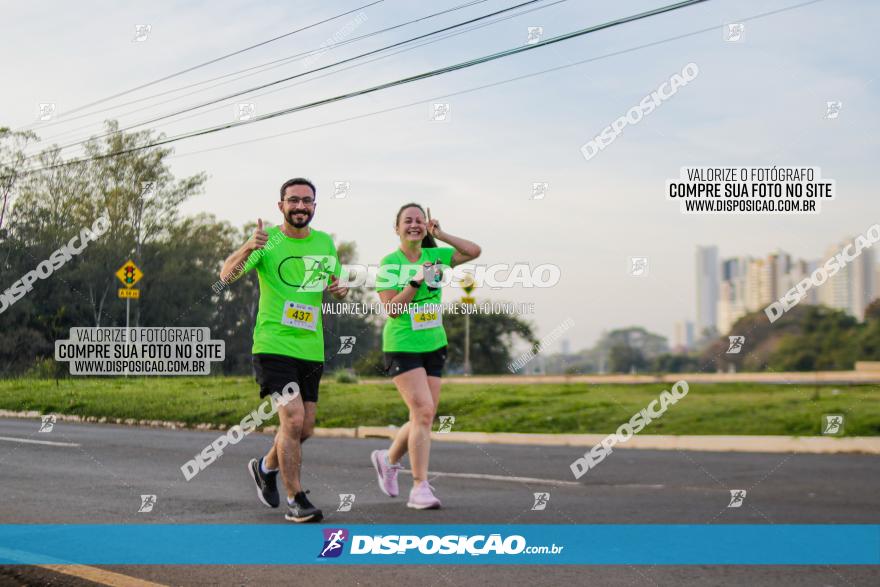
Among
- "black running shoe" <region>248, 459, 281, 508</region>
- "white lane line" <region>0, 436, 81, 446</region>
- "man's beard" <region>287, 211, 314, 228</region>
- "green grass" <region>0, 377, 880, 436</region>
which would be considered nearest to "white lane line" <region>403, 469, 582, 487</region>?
"black running shoe" <region>248, 459, 281, 508</region>

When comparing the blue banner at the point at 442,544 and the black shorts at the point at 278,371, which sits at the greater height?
the black shorts at the point at 278,371

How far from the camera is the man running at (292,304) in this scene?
6.57 metres

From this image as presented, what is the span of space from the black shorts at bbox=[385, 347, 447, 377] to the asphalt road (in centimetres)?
105

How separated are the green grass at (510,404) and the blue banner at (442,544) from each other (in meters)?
8.94

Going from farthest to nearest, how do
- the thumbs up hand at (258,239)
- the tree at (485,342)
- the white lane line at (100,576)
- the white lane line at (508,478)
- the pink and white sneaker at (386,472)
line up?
1. the tree at (485,342)
2. the white lane line at (508,478)
3. the pink and white sneaker at (386,472)
4. the thumbs up hand at (258,239)
5. the white lane line at (100,576)

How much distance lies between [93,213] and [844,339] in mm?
22491

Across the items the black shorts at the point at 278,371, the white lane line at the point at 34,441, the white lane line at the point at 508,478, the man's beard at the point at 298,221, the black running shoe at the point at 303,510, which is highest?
the man's beard at the point at 298,221

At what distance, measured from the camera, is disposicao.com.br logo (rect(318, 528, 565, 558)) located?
5727 millimetres

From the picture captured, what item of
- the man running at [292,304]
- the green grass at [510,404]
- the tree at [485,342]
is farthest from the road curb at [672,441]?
the tree at [485,342]

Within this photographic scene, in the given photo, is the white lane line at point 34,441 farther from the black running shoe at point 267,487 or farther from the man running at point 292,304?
the man running at point 292,304

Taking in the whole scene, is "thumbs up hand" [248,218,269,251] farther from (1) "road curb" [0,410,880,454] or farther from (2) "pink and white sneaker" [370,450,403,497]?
(1) "road curb" [0,410,880,454]

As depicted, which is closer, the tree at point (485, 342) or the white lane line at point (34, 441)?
the white lane line at point (34, 441)

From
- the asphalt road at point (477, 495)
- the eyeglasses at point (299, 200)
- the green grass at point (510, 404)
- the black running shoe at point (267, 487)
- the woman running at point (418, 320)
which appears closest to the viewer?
the asphalt road at point (477, 495)

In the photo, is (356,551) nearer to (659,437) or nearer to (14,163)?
(659,437)
